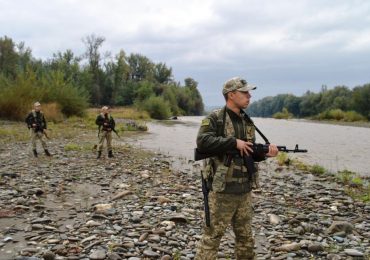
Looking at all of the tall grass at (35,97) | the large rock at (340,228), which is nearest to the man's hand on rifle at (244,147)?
the large rock at (340,228)

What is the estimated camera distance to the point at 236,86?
16.7 feet

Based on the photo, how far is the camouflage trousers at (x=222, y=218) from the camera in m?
5.09

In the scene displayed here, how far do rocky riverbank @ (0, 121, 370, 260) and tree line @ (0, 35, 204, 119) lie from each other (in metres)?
29.7

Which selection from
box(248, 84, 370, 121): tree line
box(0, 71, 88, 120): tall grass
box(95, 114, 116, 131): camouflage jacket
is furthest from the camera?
box(248, 84, 370, 121): tree line

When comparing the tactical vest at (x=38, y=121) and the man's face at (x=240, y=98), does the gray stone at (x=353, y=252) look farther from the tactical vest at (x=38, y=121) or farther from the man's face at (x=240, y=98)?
the tactical vest at (x=38, y=121)

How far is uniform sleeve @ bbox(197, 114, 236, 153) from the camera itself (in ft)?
16.0

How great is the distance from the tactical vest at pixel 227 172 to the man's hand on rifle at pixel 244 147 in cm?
14

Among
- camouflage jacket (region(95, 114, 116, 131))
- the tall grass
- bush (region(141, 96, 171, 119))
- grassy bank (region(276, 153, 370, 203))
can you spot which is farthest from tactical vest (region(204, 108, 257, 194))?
bush (region(141, 96, 171, 119))

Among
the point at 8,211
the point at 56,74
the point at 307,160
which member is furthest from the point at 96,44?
the point at 8,211

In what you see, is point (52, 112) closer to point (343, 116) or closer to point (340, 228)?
point (340, 228)

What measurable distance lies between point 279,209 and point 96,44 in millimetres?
83040

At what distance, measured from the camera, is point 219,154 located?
198 inches

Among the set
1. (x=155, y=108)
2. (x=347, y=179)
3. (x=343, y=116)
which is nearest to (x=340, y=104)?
(x=343, y=116)

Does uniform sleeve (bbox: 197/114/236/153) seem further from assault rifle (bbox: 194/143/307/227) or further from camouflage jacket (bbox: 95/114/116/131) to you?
camouflage jacket (bbox: 95/114/116/131)
